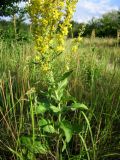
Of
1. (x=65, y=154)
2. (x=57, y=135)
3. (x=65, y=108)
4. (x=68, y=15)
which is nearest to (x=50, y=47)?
(x=68, y=15)

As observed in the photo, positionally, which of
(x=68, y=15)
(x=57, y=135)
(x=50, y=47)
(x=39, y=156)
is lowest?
(x=39, y=156)

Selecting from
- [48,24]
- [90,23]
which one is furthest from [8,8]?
[90,23]

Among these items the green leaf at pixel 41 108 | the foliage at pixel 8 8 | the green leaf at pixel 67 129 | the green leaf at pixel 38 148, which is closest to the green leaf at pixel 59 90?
the green leaf at pixel 41 108

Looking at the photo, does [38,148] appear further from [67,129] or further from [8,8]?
[8,8]

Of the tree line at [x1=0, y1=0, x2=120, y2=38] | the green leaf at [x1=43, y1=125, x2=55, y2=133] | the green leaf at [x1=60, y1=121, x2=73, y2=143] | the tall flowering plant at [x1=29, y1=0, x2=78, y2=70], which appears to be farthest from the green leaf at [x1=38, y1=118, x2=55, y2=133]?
the tree line at [x1=0, y1=0, x2=120, y2=38]

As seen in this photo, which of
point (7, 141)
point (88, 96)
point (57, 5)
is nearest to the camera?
point (57, 5)

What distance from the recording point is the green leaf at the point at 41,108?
277 cm

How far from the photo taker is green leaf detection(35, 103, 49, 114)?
2767 millimetres

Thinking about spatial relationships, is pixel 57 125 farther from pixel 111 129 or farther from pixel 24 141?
pixel 111 129

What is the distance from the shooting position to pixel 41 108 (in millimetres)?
2799

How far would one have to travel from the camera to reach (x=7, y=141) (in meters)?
2.99

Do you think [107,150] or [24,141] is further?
[107,150]

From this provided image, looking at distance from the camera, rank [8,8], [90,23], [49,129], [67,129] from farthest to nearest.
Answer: [90,23] → [8,8] → [49,129] → [67,129]

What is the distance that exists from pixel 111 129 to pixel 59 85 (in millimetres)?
624
